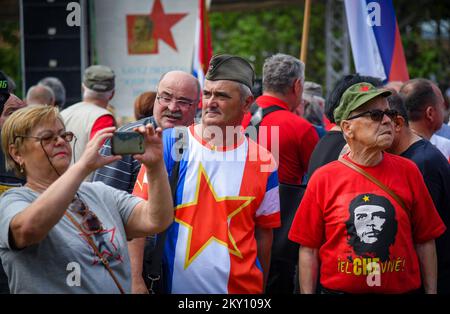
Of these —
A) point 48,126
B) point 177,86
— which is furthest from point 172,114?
point 48,126

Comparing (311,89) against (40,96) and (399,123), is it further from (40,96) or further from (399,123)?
(399,123)

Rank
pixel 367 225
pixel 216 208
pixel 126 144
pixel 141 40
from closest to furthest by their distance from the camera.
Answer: pixel 126 144 → pixel 216 208 → pixel 367 225 → pixel 141 40

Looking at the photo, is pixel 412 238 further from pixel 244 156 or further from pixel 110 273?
pixel 110 273

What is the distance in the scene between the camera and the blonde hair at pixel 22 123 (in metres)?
3.38

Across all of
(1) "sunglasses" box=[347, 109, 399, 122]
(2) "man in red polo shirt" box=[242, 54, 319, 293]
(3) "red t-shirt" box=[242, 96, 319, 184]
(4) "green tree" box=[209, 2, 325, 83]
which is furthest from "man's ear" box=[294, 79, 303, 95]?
(4) "green tree" box=[209, 2, 325, 83]

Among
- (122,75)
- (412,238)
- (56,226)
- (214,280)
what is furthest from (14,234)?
(122,75)

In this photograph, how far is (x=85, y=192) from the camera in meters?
3.45

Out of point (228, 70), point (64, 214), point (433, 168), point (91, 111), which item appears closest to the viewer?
point (64, 214)

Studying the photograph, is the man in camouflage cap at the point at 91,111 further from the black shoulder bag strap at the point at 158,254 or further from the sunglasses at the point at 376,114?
the sunglasses at the point at 376,114

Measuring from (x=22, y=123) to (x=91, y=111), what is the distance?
9.85 feet

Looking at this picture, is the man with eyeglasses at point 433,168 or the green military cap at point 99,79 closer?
the man with eyeglasses at point 433,168

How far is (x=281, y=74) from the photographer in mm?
5844

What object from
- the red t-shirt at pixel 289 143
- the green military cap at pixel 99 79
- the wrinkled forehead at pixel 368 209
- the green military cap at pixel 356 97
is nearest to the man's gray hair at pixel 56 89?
the green military cap at pixel 99 79

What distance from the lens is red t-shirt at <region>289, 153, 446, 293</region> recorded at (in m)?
3.98
